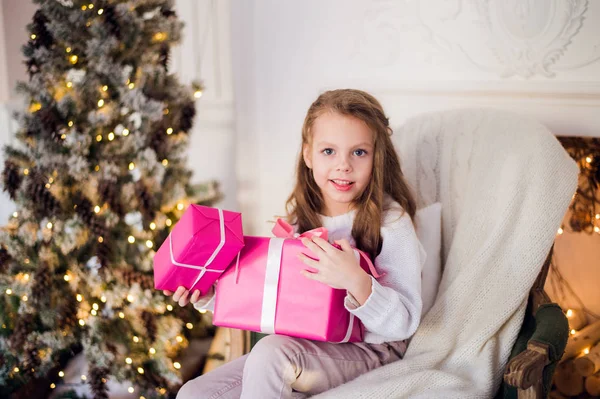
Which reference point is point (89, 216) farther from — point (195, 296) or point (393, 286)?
point (393, 286)

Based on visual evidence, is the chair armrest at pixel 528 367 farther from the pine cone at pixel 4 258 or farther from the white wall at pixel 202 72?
the white wall at pixel 202 72

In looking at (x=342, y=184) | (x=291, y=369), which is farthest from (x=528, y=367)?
(x=342, y=184)

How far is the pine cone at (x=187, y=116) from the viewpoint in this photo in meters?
2.12

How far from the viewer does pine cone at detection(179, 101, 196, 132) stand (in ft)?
6.95

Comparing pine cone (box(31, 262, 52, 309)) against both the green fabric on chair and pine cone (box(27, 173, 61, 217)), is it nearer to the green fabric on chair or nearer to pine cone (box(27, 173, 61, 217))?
pine cone (box(27, 173, 61, 217))

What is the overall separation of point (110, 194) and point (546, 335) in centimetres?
147

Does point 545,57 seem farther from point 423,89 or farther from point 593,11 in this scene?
point 423,89

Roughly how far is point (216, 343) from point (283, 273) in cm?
137

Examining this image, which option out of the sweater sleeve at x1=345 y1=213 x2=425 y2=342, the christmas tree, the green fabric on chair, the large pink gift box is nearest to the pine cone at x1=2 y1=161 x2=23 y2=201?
the christmas tree

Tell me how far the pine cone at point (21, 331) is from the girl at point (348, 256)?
0.97m

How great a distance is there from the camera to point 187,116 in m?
2.12

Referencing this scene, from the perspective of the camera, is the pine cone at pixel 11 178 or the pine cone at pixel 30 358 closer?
the pine cone at pixel 11 178

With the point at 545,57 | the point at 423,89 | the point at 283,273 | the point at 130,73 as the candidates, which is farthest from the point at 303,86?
the point at 283,273

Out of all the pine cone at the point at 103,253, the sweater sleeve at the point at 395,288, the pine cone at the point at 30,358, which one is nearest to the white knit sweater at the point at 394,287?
the sweater sleeve at the point at 395,288
